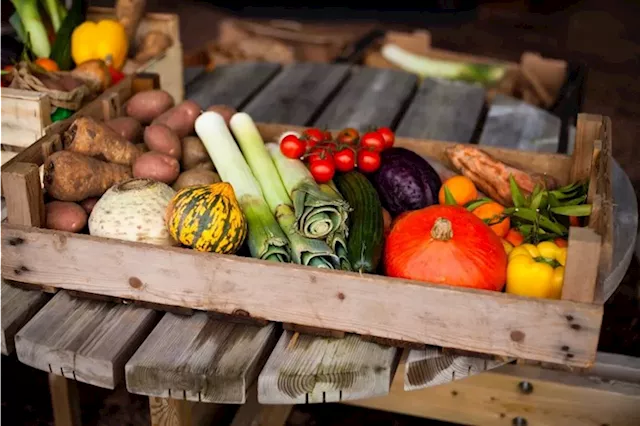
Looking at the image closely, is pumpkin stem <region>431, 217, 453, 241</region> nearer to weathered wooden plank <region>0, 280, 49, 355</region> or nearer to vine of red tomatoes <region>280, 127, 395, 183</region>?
vine of red tomatoes <region>280, 127, 395, 183</region>

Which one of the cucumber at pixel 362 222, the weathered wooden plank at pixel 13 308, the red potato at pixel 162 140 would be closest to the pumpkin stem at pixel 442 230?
the cucumber at pixel 362 222

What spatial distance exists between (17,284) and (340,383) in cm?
82

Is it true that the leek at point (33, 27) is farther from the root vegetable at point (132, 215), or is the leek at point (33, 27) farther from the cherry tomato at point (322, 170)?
the cherry tomato at point (322, 170)

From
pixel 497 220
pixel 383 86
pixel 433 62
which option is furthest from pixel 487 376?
pixel 433 62

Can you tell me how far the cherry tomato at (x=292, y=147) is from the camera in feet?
7.25

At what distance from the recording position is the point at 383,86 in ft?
11.8

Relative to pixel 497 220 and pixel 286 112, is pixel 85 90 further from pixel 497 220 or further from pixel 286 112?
pixel 497 220

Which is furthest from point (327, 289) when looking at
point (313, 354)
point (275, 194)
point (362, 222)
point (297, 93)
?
point (297, 93)

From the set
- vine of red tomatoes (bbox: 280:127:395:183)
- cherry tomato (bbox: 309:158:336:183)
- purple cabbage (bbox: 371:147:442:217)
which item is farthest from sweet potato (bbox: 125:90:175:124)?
purple cabbage (bbox: 371:147:442:217)

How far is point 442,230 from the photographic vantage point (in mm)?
1831

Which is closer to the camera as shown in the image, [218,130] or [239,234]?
[239,234]

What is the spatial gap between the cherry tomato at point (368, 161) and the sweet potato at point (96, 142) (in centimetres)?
60

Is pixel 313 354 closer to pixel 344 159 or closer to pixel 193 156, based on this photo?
pixel 344 159

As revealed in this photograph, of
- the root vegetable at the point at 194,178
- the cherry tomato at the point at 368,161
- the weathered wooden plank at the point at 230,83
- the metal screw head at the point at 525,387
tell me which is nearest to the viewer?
the root vegetable at the point at 194,178
